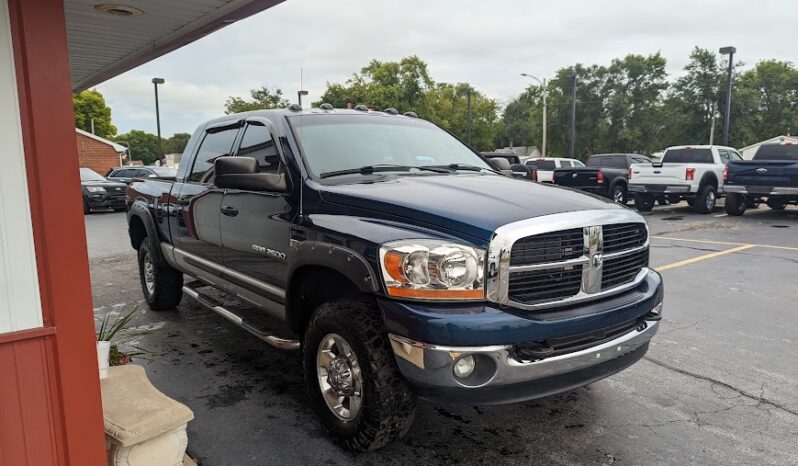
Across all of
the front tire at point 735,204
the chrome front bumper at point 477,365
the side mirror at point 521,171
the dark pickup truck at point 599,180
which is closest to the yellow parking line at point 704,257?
the side mirror at point 521,171

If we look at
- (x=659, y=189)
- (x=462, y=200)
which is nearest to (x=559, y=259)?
(x=462, y=200)

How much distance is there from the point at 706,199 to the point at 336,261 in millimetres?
14953

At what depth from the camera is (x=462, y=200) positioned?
117 inches

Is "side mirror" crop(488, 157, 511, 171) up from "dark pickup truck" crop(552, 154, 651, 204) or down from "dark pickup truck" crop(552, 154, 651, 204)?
up

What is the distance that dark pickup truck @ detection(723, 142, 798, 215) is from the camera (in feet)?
42.8

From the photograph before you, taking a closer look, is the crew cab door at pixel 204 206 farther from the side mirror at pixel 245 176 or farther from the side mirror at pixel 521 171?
the side mirror at pixel 521 171

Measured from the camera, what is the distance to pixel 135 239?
6355mm

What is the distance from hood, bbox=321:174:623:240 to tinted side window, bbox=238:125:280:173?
2.24ft

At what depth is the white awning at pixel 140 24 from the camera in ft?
11.9

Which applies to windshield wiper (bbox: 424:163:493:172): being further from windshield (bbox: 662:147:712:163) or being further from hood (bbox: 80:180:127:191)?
hood (bbox: 80:180:127:191)

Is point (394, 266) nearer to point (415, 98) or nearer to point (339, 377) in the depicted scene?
point (339, 377)

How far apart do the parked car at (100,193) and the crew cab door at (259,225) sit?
15540mm

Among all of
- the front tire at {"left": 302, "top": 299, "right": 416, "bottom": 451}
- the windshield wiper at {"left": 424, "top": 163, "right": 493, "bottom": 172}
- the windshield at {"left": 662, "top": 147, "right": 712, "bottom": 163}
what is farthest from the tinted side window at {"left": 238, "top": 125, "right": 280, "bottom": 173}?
the windshield at {"left": 662, "top": 147, "right": 712, "bottom": 163}

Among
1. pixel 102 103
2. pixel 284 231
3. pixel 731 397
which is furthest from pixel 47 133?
pixel 102 103
